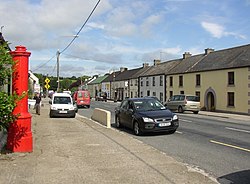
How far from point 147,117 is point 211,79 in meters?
24.4

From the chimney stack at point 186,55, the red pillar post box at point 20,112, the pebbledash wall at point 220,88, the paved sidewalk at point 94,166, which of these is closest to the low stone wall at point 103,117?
the paved sidewalk at point 94,166

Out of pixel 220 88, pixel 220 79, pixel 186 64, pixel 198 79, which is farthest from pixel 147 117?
pixel 186 64

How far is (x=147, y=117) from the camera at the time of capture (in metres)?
12.9

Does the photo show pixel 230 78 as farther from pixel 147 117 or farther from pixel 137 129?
pixel 147 117

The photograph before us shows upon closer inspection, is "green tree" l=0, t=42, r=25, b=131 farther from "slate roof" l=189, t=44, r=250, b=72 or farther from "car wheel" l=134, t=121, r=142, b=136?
"slate roof" l=189, t=44, r=250, b=72

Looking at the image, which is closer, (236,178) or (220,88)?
(236,178)

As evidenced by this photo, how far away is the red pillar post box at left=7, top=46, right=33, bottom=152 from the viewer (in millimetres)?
8273

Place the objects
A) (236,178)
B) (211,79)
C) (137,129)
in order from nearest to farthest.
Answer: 1. (236,178)
2. (137,129)
3. (211,79)

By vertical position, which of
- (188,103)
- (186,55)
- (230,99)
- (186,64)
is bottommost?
(188,103)

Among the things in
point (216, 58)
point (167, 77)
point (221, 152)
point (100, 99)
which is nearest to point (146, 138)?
point (221, 152)

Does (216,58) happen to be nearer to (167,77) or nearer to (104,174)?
(167,77)

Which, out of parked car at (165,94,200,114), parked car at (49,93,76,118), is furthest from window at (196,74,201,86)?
parked car at (49,93,76,118)

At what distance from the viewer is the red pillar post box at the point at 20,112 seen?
8273mm

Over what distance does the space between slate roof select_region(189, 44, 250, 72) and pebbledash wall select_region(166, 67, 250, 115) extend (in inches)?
20.6
